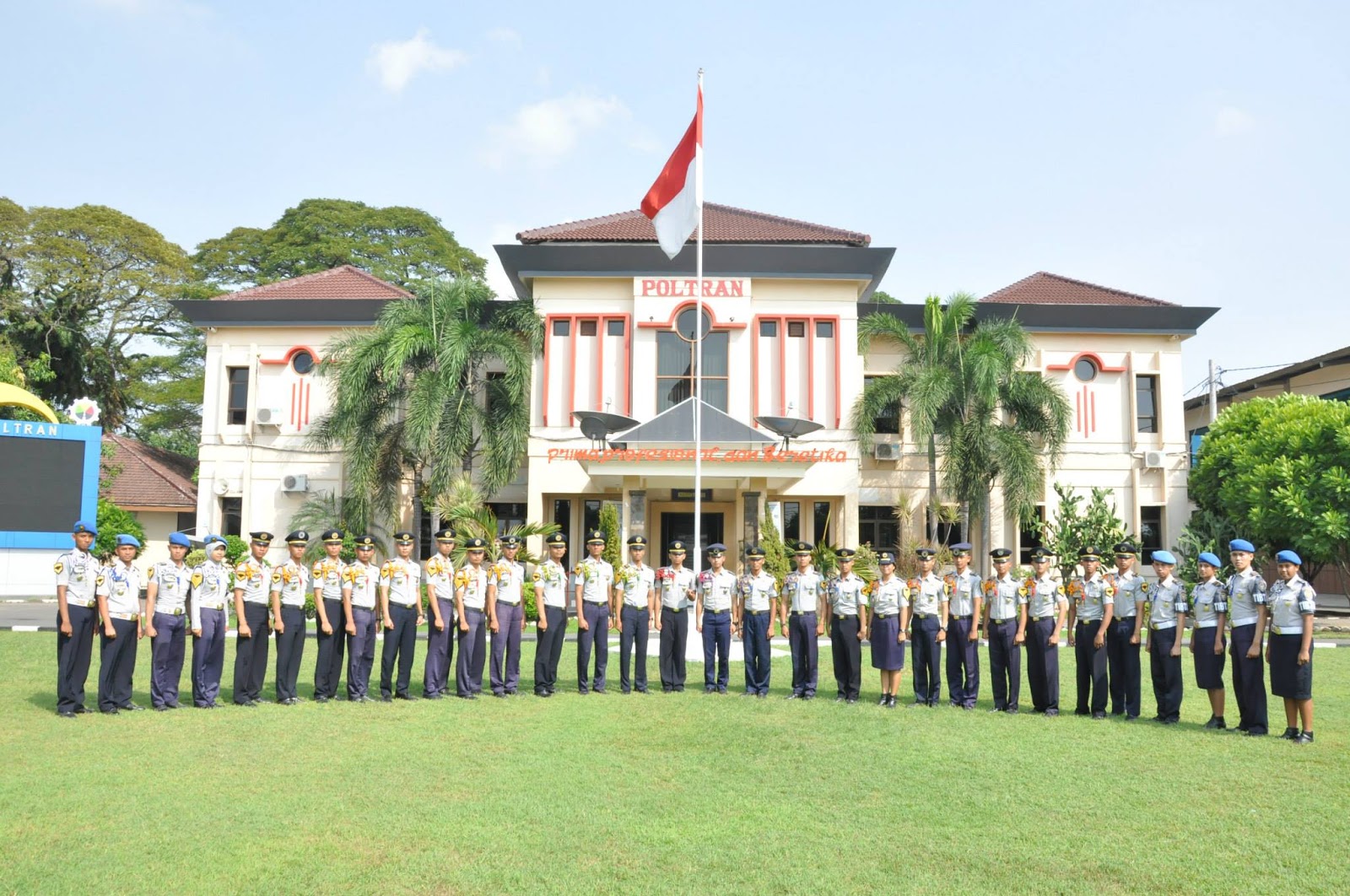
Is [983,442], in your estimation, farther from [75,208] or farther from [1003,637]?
[75,208]

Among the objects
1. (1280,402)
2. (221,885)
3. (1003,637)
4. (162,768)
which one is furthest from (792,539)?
(221,885)

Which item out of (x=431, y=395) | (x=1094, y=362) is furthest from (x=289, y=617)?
(x=1094, y=362)

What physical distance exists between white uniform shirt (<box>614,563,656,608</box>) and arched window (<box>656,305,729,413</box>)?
1068 centimetres

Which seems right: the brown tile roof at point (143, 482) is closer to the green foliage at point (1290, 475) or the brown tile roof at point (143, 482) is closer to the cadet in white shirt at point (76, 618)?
the cadet in white shirt at point (76, 618)

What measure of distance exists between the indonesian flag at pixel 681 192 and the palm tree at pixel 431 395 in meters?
7.11

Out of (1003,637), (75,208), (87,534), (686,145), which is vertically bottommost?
(1003,637)

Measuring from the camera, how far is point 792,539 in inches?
824

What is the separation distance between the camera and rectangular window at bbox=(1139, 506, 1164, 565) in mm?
22469

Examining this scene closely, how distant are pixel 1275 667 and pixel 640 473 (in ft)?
38.1

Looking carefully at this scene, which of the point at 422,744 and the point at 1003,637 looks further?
the point at 1003,637

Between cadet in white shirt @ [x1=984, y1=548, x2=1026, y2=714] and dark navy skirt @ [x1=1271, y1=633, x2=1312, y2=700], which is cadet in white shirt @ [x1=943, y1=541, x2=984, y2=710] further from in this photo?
dark navy skirt @ [x1=1271, y1=633, x2=1312, y2=700]

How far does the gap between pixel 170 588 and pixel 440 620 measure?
7.62ft

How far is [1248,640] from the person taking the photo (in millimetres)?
7922

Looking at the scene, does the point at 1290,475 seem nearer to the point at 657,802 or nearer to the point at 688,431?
the point at 688,431
